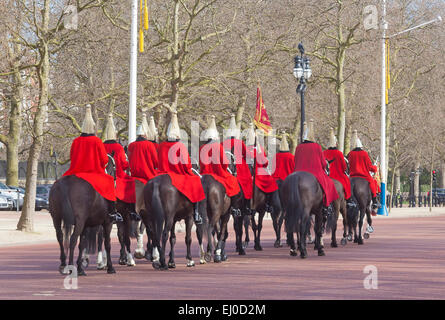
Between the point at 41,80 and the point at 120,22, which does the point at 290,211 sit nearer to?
the point at 41,80

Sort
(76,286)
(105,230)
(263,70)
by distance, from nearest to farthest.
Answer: (76,286) → (105,230) → (263,70)

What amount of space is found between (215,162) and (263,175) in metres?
3.37

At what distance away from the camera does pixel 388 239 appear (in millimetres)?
25797

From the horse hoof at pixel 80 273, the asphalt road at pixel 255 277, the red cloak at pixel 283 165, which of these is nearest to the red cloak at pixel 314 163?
the asphalt road at pixel 255 277

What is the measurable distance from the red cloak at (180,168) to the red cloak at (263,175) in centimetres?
366

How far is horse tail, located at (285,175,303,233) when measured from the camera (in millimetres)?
18734

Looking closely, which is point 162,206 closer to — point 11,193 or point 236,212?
point 236,212

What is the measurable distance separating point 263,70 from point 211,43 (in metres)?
3.41

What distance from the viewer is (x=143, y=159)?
17453 millimetres

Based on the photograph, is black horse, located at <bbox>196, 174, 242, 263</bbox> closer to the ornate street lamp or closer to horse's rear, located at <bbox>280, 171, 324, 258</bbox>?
horse's rear, located at <bbox>280, 171, 324, 258</bbox>

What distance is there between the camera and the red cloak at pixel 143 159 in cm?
1741

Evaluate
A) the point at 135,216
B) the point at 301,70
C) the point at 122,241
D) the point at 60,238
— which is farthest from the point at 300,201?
the point at 301,70

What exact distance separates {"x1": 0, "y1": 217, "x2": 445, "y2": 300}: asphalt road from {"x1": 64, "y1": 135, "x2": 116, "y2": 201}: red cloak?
1457mm

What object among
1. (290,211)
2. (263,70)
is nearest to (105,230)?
(290,211)
